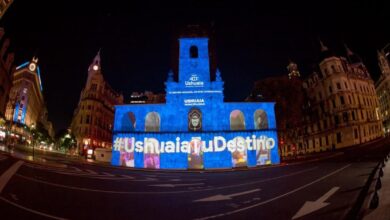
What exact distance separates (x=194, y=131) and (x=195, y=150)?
2697 millimetres

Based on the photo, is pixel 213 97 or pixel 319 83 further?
pixel 319 83

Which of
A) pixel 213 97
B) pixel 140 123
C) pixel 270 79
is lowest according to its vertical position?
pixel 140 123

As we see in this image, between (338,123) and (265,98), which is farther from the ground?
(265,98)

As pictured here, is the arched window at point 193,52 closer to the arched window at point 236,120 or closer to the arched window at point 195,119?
the arched window at point 195,119

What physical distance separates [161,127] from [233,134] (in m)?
10.6

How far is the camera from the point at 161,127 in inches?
1139

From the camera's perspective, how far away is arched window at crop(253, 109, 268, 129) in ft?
101

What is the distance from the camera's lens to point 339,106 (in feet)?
144

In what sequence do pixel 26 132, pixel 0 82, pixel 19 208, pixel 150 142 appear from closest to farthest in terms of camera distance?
pixel 19 208 → pixel 150 142 → pixel 0 82 → pixel 26 132

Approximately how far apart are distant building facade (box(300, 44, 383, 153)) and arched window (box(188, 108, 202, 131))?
33.9m

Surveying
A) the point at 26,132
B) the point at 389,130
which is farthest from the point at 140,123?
the point at 26,132

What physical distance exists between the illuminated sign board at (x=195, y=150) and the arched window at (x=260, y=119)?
96.9 inches

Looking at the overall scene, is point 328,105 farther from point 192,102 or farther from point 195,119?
point 192,102

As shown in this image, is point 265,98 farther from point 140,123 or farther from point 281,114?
point 140,123
